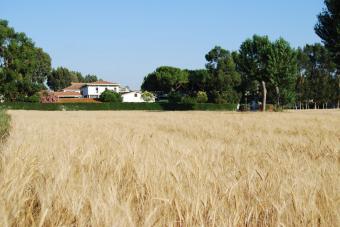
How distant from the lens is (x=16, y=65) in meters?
68.6

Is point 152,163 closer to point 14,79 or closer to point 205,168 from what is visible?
point 205,168

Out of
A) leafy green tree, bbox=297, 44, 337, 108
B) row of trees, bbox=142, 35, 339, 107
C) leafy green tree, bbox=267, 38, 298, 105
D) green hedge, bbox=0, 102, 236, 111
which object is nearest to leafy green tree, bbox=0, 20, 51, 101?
green hedge, bbox=0, 102, 236, 111

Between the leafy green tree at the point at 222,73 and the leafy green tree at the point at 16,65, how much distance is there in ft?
107

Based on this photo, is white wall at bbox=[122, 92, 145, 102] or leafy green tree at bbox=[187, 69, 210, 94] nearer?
leafy green tree at bbox=[187, 69, 210, 94]

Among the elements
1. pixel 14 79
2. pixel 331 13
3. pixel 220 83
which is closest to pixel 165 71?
pixel 220 83

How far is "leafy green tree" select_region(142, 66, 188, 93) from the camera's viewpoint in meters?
108

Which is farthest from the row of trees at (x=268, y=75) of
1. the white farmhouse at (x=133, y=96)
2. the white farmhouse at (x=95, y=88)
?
the white farmhouse at (x=95, y=88)

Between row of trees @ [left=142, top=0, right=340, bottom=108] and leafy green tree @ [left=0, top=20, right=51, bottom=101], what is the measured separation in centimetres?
2964

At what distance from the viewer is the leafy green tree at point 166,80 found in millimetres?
108375

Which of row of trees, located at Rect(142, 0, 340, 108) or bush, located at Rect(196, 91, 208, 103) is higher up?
row of trees, located at Rect(142, 0, 340, 108)

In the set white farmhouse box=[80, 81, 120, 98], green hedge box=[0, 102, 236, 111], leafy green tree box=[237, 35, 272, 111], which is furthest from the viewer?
white farmhouse box=[80, 81, 120, 98]

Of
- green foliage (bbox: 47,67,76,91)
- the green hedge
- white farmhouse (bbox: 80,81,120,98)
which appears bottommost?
the green hedge

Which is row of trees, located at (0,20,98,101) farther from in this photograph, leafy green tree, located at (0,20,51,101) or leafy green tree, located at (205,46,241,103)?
leafy green tree, located at (205,46,241,103)

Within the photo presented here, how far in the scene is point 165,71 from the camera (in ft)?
366
